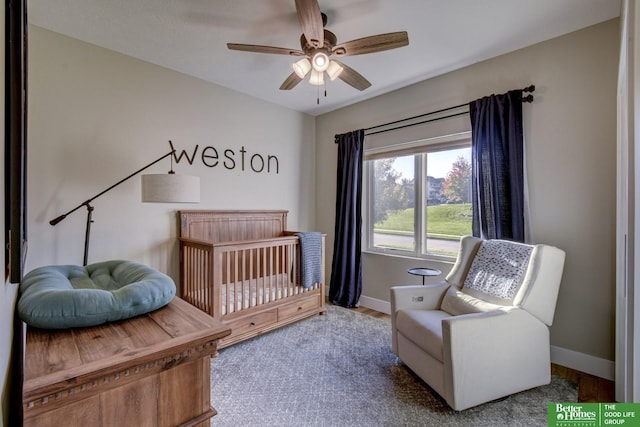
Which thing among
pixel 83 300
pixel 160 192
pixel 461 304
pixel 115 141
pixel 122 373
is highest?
pixel 115 141

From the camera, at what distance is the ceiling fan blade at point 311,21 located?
1.50 metres

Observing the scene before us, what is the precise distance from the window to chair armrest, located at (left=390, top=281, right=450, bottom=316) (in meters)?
0.71

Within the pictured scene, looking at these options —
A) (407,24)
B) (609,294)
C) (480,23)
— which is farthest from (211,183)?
(609,294)

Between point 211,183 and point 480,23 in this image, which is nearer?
point 480,23

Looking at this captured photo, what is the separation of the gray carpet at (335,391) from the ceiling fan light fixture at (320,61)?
2.15 meters

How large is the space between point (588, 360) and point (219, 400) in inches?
102

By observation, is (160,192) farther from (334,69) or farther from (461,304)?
(461,304)

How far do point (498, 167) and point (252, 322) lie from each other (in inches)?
97.9

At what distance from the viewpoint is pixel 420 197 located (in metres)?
3.18

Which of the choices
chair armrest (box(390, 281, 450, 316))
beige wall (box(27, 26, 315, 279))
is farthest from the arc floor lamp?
chair armrest (box(390, 281, 450, 316))

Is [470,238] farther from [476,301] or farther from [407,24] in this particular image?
[407,24]

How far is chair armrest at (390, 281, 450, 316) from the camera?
7.63 ft

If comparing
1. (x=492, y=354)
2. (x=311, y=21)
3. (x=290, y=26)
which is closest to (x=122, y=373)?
(x=311, y=21)

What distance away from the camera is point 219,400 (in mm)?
1863
